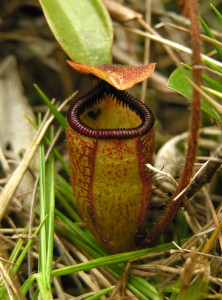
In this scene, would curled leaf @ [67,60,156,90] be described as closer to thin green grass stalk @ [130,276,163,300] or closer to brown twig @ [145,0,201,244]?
brown twig @ [145,0,201,244]

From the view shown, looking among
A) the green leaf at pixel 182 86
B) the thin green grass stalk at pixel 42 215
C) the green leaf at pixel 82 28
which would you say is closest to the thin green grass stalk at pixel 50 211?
the thin green grass stalk at pixel 42 215

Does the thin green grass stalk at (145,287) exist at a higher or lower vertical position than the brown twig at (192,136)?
lower

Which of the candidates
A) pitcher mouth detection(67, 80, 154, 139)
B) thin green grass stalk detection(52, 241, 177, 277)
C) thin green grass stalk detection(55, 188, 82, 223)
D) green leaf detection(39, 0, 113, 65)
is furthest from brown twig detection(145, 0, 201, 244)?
green leaf detection(39, 0, 113, 65)

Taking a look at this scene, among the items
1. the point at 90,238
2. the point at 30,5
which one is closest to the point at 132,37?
the point at 30,5

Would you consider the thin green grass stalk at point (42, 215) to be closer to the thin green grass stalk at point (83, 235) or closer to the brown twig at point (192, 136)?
the thin green grass stalk at point (83, 235)

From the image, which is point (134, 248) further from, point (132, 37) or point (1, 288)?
point (132, 37)

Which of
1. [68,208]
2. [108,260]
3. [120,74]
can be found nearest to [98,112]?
[120,74]

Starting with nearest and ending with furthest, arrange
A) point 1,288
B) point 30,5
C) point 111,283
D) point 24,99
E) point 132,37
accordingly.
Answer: point 1,288, point 111,283, point 24,99, point 30,5, point 132,37
